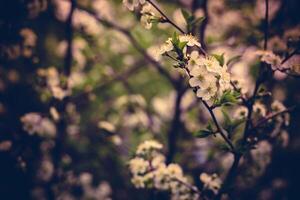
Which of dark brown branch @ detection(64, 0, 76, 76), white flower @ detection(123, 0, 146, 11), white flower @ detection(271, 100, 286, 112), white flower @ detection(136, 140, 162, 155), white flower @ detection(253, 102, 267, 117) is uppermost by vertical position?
dark brown branch @ detection(64, 0, 76, 76)

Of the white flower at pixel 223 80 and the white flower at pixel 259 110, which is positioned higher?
the white flower at pixel 259 110

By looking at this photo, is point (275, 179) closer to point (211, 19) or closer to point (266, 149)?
point (266, 149)

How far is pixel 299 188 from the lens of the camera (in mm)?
3816

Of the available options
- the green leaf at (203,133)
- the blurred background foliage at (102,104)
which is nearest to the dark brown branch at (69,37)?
the blurred background foliage at (102,104)

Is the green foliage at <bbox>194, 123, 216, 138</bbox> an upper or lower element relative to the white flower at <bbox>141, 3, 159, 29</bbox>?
lower

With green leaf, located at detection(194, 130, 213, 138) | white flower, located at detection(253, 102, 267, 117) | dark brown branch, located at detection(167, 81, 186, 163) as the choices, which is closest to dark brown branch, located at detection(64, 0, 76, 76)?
dark brown branch, located at detection(167, 81, 186, 163)

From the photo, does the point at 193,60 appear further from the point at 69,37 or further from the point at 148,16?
the point at 69,37

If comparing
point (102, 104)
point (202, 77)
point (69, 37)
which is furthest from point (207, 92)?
point (102, 104)

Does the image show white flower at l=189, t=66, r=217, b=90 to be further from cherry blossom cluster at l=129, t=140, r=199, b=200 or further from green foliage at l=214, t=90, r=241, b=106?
cherry blossom cluster at l=129, t=140, r=199, b=200

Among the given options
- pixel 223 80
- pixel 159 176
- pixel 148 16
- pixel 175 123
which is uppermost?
pixel 175 123

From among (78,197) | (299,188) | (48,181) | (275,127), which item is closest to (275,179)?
(299,188)

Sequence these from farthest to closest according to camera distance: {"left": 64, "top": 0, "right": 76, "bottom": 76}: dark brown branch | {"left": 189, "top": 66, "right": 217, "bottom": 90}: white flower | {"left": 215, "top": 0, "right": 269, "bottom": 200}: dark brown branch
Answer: {"left": 64, "top": 0, "right": 76, "bottom": 76}: dark brown branch
{"left": 215, "top": 0, "right": 269, "bottom": 200}: dark brown branch
{"left": 189, "top": 66, "right": 217, "bottom": 90}: white flower

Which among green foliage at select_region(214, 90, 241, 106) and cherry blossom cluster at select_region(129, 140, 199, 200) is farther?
cherry blossom cluster at select_region(129, 140, 199, 200)

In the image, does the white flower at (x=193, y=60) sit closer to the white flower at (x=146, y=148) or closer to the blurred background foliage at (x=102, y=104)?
the white flower at (x=146, y=148)
